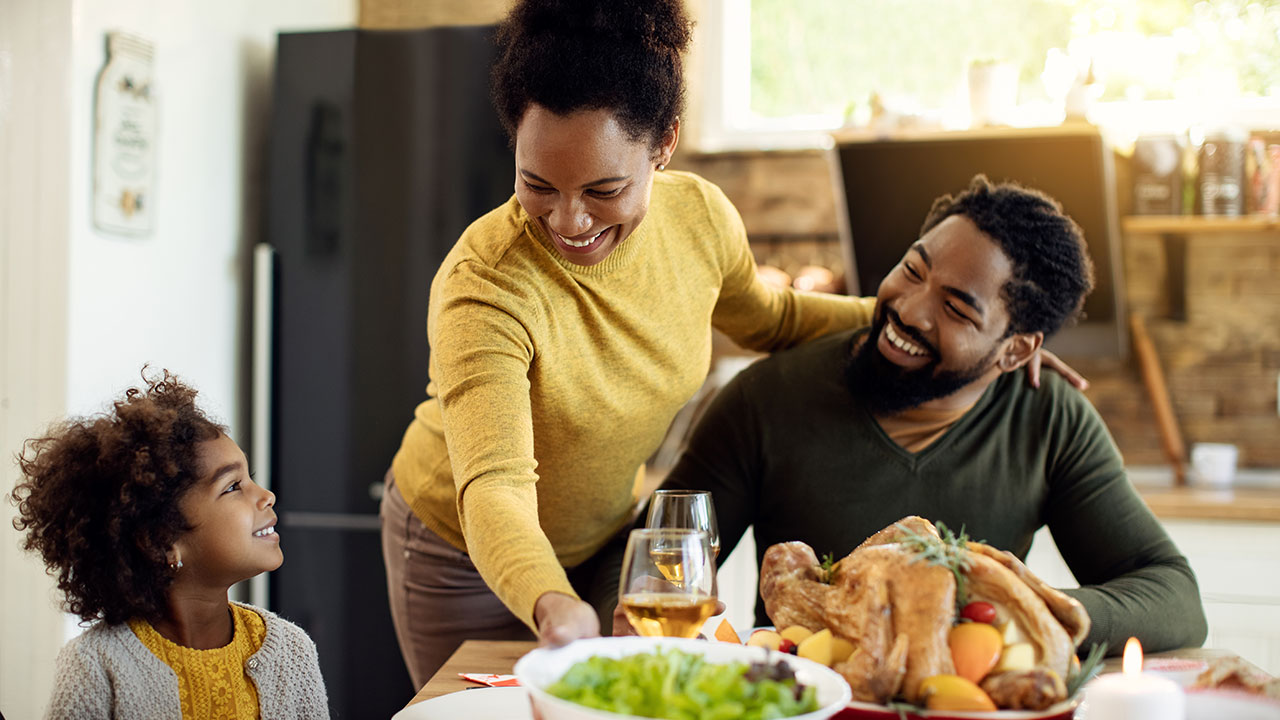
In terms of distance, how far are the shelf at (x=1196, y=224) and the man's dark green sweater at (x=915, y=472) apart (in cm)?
149

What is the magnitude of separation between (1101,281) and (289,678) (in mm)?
2478

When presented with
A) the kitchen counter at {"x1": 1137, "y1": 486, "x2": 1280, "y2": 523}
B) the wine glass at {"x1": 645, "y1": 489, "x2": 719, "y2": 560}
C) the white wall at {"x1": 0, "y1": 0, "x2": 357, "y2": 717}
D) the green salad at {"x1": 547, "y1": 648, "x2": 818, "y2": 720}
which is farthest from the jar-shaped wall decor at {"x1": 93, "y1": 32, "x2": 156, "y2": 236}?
the kitchen counter at {"x1": 1137, "y1": 486, "x2": 1280, "y2": 523}

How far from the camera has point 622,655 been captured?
3.07ft

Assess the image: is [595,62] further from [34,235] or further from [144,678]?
[34,235]

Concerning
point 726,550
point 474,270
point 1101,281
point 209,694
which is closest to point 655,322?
point 474,270

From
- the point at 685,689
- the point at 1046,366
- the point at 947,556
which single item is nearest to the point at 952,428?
the point at 1046,366

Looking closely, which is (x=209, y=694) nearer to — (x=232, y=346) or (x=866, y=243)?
(x=232, y=346)

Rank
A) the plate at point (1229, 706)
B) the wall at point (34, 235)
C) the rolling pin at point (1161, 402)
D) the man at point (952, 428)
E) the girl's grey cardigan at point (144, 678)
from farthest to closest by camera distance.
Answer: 1. the rolling pin at point (1161, 402)
2. the wall at point (34, 235)
3. the man at point (952, 428)
4. the girl's grey cardigan at point (144, 678)
5. the plate at point (1229, 706)

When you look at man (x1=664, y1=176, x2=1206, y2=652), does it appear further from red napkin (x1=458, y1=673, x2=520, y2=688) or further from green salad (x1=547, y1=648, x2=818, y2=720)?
green salad (x1=547, y1=648, x2=818, y2=720)

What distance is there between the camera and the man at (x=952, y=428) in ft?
5.52

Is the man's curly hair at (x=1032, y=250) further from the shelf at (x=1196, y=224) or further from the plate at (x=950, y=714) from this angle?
the shelf at (x=1196, y=224)

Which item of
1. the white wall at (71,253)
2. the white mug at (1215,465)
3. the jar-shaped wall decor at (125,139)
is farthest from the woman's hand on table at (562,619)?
the white mug at (1215,465)

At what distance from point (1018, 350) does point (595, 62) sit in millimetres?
851

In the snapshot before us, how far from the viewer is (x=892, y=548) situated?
3.32 feet
